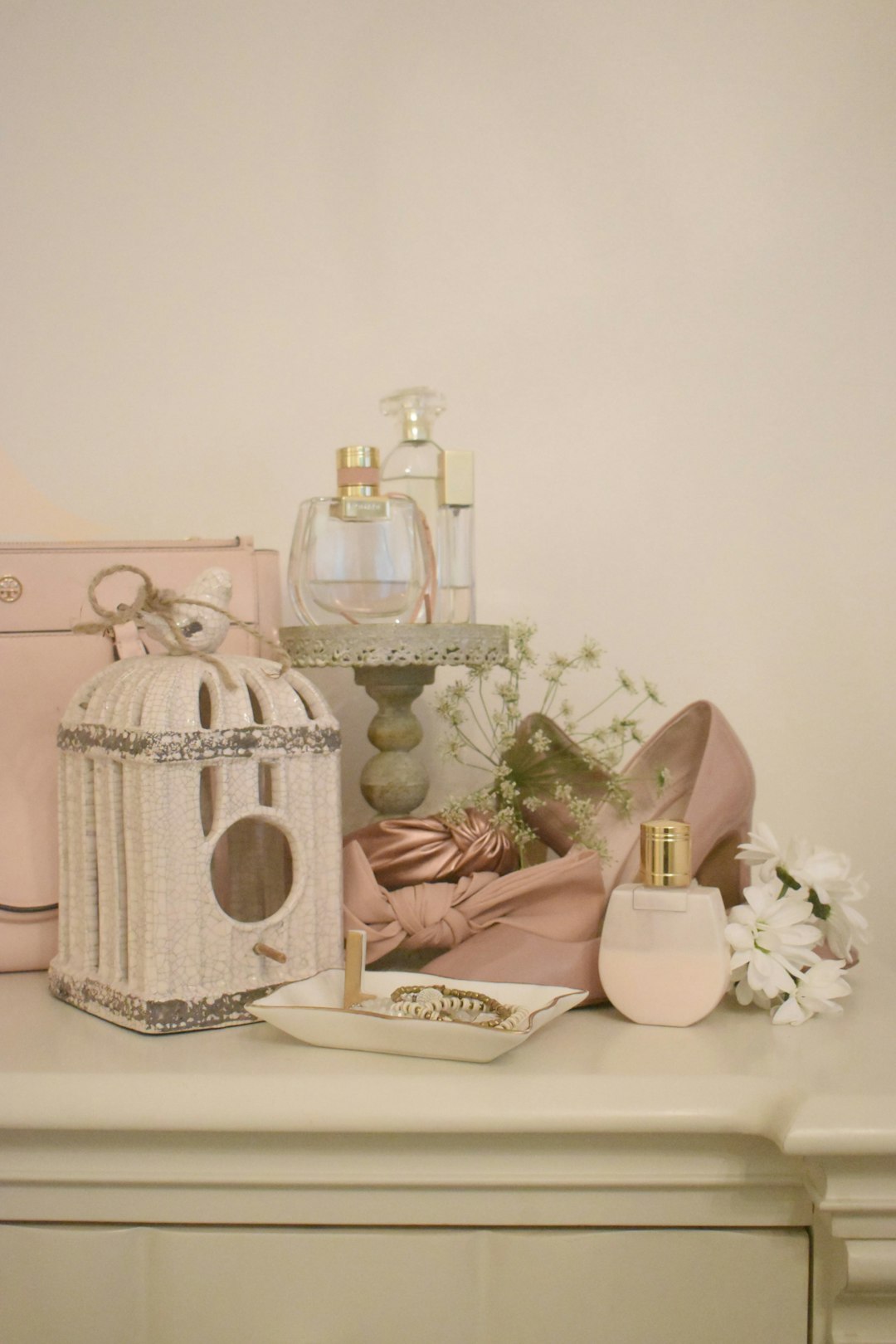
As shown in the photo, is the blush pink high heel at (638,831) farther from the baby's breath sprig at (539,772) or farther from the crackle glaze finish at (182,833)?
the crackle glaze finish at (182,833)

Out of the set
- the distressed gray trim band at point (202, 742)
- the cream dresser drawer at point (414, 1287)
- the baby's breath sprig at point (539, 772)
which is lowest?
the cream dresser drawer at point (414, 1287)

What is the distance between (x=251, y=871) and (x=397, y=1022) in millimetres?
222

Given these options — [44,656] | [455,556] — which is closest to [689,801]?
[455,556]

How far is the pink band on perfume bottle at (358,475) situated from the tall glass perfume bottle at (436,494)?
8 cm

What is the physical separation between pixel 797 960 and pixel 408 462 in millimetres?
519

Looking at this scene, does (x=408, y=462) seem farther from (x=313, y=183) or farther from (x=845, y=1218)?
(x=845, y=1218)

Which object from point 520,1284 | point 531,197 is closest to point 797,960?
point 520,1284

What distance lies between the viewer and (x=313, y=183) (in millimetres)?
1171

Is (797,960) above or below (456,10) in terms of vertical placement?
below

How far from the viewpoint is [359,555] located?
2.93 ft

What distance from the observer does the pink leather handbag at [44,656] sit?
2.81 ft

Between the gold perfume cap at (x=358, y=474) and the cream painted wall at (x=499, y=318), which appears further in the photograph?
the cream painted wall at (x=499, y=318)

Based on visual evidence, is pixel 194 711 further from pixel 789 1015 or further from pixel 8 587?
pixel 789 1015

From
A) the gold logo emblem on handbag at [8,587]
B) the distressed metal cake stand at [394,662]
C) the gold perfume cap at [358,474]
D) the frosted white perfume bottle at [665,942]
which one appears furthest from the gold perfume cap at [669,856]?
the gold logo emblem on handbag at [8,587]
